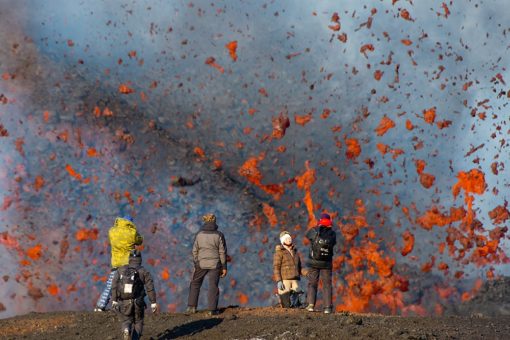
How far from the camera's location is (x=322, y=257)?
15.1m

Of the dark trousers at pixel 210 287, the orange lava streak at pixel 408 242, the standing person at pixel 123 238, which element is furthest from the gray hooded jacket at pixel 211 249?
the orange lava streak at pixel 408 242

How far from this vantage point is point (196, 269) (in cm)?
1519

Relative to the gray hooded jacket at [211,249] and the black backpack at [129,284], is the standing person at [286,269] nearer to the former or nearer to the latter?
the gray hooded jacket at [211,249]

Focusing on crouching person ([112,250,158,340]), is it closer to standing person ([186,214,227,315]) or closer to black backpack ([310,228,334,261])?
standing person ([186,214,227,315])

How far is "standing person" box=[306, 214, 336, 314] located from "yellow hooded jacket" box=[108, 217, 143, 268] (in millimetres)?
4120

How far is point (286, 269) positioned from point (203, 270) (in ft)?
7.43

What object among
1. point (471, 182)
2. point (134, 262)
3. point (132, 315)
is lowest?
point (132, 315)

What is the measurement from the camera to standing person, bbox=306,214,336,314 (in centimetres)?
1502

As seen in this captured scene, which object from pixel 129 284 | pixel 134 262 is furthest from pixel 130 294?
pixel 134 262

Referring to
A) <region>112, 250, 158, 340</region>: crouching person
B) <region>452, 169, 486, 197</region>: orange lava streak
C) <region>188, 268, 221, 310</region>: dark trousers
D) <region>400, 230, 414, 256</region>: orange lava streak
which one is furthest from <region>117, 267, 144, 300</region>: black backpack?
<region>452, 169, 486, 197</region>: orange lava streak

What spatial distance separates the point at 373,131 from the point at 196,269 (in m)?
15.0

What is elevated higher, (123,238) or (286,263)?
(123,238)

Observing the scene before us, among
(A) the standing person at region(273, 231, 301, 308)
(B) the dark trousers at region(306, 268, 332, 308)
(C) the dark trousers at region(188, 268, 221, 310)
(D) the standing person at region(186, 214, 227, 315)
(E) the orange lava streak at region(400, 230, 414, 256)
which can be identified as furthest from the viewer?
(E) the orange lava streak at region(400, 230, 414, 256)

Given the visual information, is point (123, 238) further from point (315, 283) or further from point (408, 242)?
point (408, 242)
